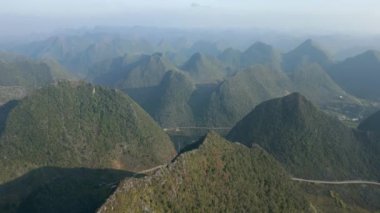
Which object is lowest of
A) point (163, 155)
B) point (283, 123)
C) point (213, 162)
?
point (163, 155)

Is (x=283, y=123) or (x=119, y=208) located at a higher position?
(x=119, y=208)

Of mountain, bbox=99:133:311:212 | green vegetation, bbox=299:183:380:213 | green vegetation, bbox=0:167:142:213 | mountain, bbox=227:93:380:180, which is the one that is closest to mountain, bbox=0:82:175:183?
green vegetation, bbox=0:167:142:213

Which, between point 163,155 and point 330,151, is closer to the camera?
point 330,151

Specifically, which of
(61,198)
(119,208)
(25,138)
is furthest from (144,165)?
A: (119,208)

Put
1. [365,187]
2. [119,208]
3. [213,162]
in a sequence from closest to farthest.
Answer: [119,208]
[213,162]
[365,187]

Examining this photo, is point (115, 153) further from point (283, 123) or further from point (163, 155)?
point (283, 123)

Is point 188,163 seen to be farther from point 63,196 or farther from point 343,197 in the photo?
point 343,197

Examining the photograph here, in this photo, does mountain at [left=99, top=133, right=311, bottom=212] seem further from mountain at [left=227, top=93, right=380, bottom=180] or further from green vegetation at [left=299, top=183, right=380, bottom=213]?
mountain at [left=227, top=93, right=380, bottom=180]

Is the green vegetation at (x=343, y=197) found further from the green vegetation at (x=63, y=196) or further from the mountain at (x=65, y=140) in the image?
the green vegetation at (x=63, y=196)
